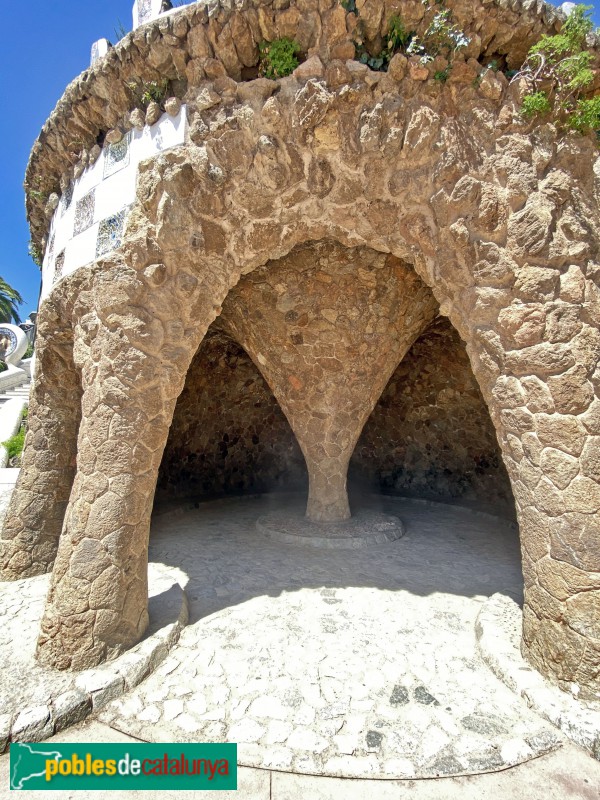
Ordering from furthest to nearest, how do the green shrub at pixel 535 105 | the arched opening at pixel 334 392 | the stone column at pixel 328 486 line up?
the stone column at pixel 328 486, the arched opening at pixel 334 392, the green shrub at pixel 535 105

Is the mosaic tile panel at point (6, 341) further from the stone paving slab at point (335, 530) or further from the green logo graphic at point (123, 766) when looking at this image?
the green logo graphic at point (123, 766)

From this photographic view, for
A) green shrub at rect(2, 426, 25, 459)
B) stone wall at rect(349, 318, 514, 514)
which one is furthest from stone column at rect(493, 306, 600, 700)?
green shrub at rect(2, 426, 25, 459)

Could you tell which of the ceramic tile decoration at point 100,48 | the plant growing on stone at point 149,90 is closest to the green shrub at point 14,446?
the ceramic tile decoration at point 100,48

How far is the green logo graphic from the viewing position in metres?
1.93

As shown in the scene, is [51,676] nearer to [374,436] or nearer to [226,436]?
[226,436]

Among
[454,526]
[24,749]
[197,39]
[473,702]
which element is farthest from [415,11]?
[454,526]

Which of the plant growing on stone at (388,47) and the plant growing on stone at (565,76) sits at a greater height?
the plant growing on stone at (388,47)

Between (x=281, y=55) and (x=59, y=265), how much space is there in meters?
2.19

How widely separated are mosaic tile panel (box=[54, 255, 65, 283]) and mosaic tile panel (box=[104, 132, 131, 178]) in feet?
2.36

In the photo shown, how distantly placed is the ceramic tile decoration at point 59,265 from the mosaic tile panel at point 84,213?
239mm

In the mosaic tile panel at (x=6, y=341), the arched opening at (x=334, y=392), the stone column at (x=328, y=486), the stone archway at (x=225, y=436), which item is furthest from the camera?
the mosaic tile panel at (x=6, y=341)

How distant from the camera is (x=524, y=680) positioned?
7.91 ft

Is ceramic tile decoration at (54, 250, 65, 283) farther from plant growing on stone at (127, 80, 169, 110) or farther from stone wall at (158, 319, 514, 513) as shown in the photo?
stone wall at (158, 319, 514, 513)

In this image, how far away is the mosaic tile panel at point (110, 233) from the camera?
9.78 ft
